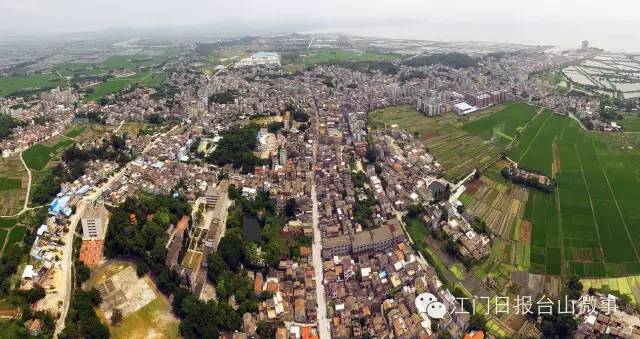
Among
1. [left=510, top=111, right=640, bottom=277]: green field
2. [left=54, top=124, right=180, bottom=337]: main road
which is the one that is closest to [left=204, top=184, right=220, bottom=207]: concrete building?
[left=54, top=124, right=180, bottom=337]: main road

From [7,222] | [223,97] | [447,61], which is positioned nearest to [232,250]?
[7,222]

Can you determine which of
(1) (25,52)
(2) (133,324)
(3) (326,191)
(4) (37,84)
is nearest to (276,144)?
(3) (326,191)

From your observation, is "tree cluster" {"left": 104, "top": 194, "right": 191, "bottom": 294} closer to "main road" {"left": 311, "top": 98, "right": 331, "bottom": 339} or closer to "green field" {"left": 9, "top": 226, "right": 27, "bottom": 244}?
"green field" {"left": 9, "top": 226, "right": 27, "bottom": 244}

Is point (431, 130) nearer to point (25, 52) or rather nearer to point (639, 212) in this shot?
point (639, 212)

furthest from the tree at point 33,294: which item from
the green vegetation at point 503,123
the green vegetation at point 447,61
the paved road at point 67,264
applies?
the green vegetation at point 447,61

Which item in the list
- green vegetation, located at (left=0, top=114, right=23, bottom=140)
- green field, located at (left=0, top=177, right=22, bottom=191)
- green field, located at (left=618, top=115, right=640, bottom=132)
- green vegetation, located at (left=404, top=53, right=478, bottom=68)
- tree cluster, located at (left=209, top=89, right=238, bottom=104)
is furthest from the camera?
green vegetation, located at (left=404, top=53, right=478, bottom=68)

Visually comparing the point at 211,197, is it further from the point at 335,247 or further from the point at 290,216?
the point at 335,247
